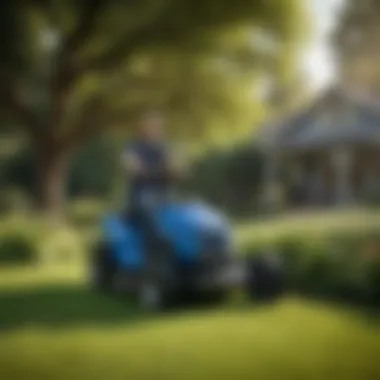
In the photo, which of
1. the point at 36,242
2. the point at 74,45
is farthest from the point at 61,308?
the point at 74,45

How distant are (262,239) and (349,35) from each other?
0.39 meters

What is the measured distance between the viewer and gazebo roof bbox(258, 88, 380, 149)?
4.28ft

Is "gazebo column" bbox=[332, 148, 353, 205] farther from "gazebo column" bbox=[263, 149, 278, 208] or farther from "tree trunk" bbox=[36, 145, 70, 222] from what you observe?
"tree trunk" bbox=[36, 145, 70, 222]

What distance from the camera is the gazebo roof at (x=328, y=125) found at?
1304mm

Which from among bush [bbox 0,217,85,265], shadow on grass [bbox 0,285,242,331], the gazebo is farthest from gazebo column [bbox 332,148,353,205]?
bush [bbox 0,217,85,265]

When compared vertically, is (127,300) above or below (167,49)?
below

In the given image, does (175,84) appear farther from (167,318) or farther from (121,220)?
(167,318)

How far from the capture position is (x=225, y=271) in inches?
51.2

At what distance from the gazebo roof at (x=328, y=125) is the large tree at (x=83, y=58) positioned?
120mm

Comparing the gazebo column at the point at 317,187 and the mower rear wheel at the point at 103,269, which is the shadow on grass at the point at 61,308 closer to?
the mower rear wheel at the point at 103,269

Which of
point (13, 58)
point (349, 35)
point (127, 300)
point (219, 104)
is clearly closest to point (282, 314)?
point (127, 300)

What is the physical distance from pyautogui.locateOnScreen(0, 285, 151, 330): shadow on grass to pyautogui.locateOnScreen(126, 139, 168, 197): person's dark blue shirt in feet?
0.64

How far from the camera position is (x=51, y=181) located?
4.39ft

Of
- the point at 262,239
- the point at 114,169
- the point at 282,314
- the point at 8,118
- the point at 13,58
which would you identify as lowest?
the point at 282,314
